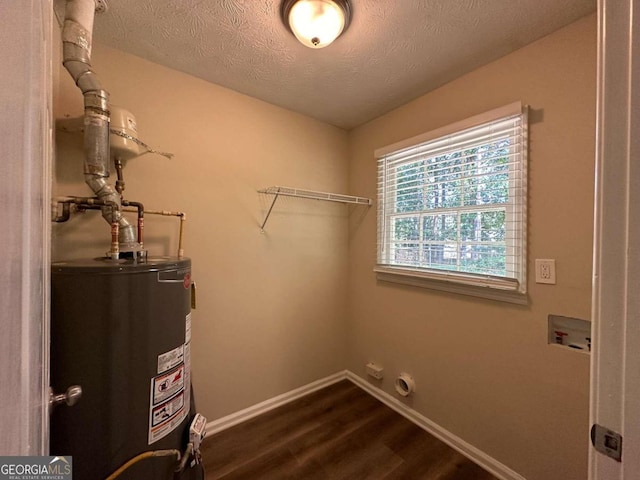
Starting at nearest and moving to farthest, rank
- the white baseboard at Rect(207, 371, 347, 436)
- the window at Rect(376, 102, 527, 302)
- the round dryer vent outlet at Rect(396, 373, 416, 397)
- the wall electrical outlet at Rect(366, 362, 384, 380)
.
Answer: the window at Rect(376, 102, 527, 302), the white baseboard at Rect(207, 371, 347, 436), the round dryer vent outlet at Rect(396, 373, 416, 397), the wall electrical outlet at Rect(366, 362, 384, 380)

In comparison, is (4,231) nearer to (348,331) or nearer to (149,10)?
(149,10)

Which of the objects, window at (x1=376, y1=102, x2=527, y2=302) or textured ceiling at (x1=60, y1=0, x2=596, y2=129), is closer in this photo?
textured ceiling at (x1=60, y1=0, x2=596, y2=129)

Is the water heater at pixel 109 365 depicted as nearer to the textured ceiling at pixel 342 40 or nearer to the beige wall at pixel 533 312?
the textured ceiling at pixel 342 40

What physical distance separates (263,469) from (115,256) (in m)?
1.43

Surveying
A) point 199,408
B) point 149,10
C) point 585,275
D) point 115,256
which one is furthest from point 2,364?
point 585,275

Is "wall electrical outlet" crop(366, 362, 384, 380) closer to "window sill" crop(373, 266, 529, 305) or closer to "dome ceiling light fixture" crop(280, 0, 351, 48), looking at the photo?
"window sill" crop(373, 266, 529, 305)

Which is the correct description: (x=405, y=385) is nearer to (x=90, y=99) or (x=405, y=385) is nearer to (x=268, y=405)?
(x=268, y=405)

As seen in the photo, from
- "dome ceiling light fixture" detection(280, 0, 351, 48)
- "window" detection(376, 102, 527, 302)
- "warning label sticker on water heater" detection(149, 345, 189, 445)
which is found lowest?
"warning label sticker on water heater" detection(149, 345, 189, 445)

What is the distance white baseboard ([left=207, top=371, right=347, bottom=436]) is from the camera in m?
1.74

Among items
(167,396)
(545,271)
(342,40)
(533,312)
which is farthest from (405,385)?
(342,40)

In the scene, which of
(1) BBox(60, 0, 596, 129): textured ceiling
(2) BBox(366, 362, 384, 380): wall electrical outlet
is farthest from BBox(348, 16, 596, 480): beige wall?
(2) BBox(366, 362, 384, 380): wall electrical outlet

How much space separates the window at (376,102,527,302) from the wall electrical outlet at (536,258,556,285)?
0.20 ft

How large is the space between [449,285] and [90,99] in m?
2.17

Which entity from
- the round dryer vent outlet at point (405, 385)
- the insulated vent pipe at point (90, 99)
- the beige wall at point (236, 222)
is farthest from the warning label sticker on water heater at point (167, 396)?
the round dryer vent outlet at point (405, 385)
